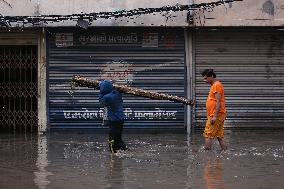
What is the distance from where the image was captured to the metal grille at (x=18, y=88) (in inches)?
638

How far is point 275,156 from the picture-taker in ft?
35.6

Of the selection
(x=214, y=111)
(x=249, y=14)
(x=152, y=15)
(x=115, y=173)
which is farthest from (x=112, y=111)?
(x=249, y=14)

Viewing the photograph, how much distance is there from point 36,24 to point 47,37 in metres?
0.60

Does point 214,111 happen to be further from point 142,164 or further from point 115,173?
point 115,173

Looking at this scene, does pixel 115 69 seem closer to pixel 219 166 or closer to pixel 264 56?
pixel 264 56

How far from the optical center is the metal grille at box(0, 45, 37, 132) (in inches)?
638

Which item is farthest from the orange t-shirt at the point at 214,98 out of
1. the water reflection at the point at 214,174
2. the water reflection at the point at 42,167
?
the water reflection at the point at 42,167

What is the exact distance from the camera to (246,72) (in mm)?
16016

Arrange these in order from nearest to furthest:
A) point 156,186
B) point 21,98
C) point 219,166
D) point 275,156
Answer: point 156,186 → point 219,166 → point 275,156 → point 21,98

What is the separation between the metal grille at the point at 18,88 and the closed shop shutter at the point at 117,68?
1.99ft

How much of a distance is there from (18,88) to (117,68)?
252cm

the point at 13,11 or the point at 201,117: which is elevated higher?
the point at 13,11

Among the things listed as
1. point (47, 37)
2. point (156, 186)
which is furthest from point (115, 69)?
point (156, 186)

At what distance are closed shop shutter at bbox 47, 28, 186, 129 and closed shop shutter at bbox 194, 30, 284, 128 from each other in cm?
62
